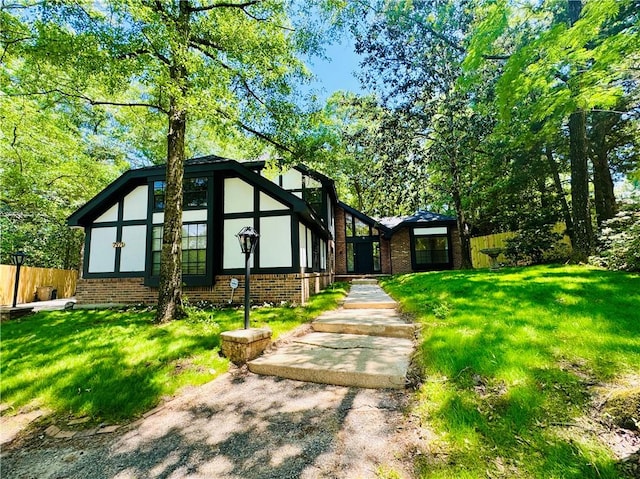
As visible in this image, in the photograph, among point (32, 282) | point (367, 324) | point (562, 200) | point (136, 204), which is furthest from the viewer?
point (32, 282)

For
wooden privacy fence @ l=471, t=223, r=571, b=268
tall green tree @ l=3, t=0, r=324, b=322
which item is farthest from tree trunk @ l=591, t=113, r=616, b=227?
tall green tree @ l=3, t=0, r=324, b=322

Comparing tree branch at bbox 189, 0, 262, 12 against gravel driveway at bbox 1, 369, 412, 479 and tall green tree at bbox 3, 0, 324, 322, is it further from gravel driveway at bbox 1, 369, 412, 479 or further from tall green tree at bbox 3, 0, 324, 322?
gravel driveway at bbox 1, 369, 412, 479

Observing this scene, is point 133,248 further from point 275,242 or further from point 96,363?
point 96,363

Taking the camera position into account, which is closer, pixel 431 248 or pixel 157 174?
pixel 157 174

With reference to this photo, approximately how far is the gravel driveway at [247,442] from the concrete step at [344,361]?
15 centimetres

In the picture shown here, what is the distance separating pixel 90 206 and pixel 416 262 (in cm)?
1629

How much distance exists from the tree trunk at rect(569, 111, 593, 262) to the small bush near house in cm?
40

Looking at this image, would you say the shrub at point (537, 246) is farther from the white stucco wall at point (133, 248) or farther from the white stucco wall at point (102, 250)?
the white stucco wall at point (102, 250)

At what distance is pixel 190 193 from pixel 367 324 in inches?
273

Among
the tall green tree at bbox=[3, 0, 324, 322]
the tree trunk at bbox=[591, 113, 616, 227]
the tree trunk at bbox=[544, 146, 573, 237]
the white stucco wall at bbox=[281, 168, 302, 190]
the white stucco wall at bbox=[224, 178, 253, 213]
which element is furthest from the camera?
the white stucco wall at bbox=[281, 168, 302, 190]

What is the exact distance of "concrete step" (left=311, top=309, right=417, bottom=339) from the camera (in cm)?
491

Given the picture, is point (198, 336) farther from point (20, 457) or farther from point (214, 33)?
point (214, 33)

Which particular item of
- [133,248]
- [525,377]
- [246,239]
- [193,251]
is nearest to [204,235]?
[193,251]

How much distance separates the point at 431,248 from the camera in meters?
18.1
